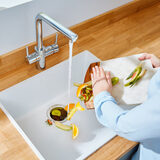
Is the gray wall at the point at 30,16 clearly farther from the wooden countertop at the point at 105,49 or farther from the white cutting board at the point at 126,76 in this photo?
the white cutting board at the point at 126,76

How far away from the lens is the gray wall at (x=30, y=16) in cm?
111

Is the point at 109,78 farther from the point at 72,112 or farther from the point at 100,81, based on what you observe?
the point at 72,112

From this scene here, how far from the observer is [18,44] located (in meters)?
1.21

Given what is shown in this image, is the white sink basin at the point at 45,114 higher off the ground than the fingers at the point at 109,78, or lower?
lower

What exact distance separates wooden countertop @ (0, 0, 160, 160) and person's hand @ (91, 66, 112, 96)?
203 millimetres

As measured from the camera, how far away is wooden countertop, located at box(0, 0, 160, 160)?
0.91m

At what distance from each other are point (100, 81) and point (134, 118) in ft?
1.14

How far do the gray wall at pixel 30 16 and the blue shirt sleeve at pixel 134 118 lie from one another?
539mm

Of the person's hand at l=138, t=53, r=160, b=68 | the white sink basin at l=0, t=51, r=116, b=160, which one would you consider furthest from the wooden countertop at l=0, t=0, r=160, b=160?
the person's hand at l=138, t=53, r=160, b=68

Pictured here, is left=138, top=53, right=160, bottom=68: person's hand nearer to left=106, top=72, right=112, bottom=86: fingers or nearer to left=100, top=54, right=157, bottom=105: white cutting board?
left=100, top=54, right=157, bottom=105: white cutting board

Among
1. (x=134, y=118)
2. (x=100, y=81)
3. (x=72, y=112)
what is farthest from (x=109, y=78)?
(x=134, y=118)

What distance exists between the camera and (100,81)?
1.05 m

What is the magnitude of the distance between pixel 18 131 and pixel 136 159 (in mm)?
566

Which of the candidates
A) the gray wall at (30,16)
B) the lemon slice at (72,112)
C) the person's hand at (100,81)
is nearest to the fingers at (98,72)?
the person's hand at (100,81)
